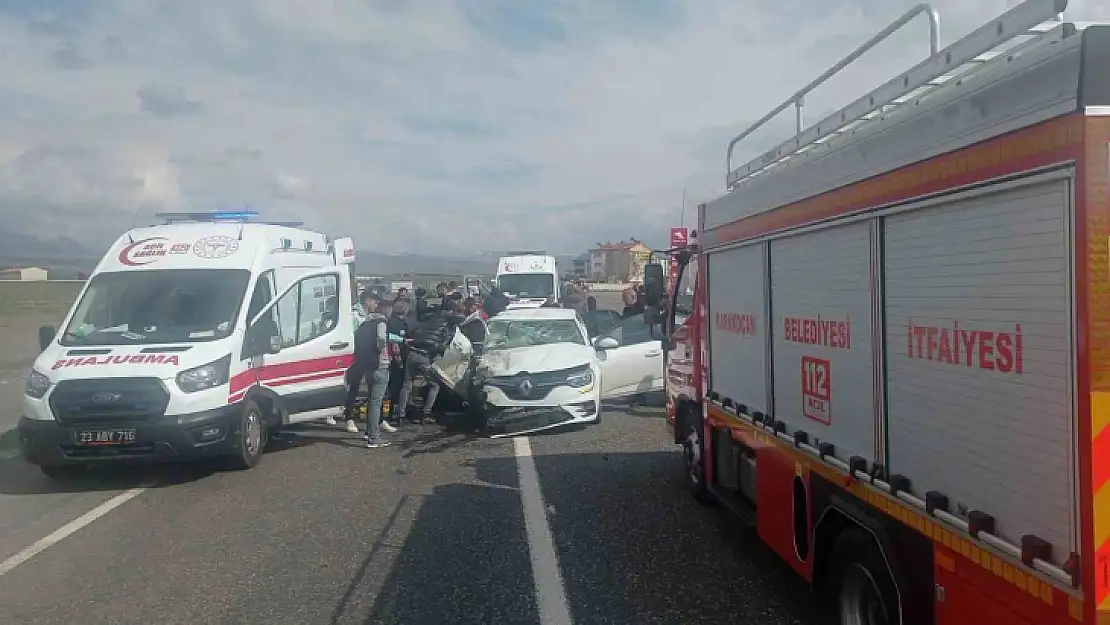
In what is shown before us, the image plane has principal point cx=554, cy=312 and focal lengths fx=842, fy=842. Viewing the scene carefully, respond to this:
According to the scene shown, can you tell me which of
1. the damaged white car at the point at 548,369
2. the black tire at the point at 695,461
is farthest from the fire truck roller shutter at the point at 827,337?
the damaged white car at the point at 548,369

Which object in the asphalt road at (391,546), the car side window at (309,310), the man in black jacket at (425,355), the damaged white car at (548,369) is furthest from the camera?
the man in black jacket at (425,355)

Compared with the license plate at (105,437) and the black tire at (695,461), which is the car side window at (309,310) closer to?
the license plate at (105,437)

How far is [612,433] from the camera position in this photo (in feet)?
35.1

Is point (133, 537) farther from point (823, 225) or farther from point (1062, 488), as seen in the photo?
point (1062, 488)

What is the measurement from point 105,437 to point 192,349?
3.71ft

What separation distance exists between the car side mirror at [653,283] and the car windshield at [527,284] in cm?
1636

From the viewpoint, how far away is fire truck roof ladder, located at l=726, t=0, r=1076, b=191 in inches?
109

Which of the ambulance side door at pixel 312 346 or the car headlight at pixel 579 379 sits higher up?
the ambulance side door at pixel 312 346

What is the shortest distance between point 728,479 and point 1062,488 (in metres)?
3.77

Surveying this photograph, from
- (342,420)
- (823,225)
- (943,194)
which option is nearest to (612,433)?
(342,420)

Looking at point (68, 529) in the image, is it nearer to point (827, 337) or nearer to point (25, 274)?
point (827, 337)

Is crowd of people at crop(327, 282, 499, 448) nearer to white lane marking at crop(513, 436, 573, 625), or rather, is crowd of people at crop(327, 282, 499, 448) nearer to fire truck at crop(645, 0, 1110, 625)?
white lane marking at crop(513, 436, 573, 625)

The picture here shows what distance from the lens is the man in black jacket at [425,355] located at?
1147 centimetres

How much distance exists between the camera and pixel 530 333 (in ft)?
39.8
